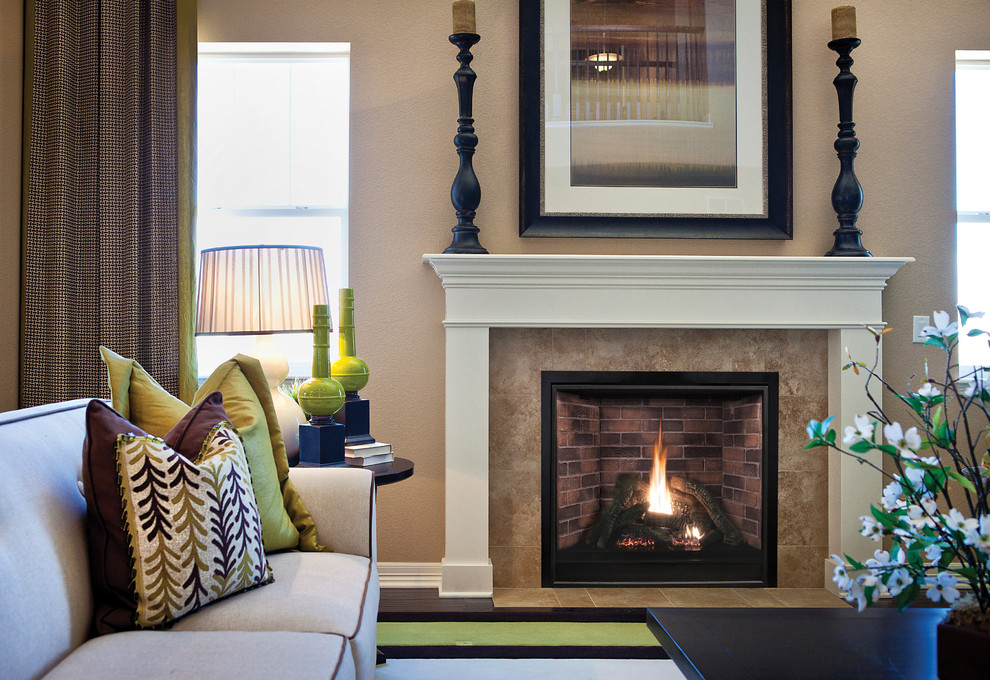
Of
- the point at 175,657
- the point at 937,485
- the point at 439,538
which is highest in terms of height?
the point at 937,485

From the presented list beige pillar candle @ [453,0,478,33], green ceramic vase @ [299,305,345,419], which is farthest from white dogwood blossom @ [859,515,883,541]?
beige pillar candle @ [453,0,478,33]

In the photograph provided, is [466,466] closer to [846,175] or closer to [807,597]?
[807,597]

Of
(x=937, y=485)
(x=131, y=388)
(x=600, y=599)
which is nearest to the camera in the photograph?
(x=937, y=485)

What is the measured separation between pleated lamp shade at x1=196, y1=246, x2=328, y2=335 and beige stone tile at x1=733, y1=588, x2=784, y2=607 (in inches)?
78.0

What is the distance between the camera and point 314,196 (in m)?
3.06

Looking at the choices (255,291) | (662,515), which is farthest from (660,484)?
(255,291)

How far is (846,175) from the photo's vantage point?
284 centimetres

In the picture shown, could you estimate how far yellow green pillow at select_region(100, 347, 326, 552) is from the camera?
1.65 meters

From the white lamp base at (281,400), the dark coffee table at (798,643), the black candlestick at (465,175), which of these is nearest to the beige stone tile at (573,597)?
the white lamp base at (281,400)

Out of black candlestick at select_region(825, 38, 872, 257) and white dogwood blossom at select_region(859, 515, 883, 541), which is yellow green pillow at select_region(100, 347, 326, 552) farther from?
black candlestick at select_region(825, 38, 872, 257)

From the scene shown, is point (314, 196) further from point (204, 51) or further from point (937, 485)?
point (937, 485)

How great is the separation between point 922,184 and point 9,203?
3.71m

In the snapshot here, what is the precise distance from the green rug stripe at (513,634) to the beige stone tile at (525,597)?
154 mm

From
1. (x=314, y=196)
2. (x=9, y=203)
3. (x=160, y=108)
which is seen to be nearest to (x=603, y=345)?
(x=314, y=196)
